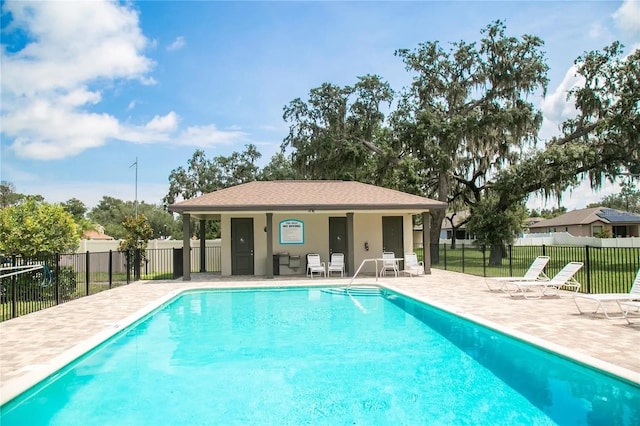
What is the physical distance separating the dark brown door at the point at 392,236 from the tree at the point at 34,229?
429 inches

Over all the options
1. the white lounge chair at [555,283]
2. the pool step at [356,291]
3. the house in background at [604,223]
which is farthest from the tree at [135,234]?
the house in background at [604,223]

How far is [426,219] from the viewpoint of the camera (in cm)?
1727

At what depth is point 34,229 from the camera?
1131cm

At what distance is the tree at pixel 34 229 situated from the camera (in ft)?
36.5

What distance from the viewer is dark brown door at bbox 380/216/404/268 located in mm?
18297

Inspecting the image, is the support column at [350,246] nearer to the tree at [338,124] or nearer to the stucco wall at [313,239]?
the stucco wall at [313,239]

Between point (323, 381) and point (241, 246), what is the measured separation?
12.3 meters

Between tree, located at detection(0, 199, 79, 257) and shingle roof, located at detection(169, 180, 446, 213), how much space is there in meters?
3.90

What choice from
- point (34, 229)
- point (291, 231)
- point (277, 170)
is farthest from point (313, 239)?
point (277, 170)

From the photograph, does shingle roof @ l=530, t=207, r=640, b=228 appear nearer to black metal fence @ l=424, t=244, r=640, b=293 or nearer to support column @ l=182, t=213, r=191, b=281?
black metal fence @ l=424, t=244, r=640, b=293

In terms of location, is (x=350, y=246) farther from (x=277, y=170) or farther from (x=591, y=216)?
(x=591, y=216)

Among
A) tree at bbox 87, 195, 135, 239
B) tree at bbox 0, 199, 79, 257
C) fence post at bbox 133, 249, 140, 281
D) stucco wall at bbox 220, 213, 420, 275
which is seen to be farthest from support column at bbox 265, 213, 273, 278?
tree at bbox 87, 195, 135, 239

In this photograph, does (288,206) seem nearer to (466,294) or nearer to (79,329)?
(466,294)

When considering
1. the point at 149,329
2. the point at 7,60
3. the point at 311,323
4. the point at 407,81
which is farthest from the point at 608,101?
the point at 7,60
